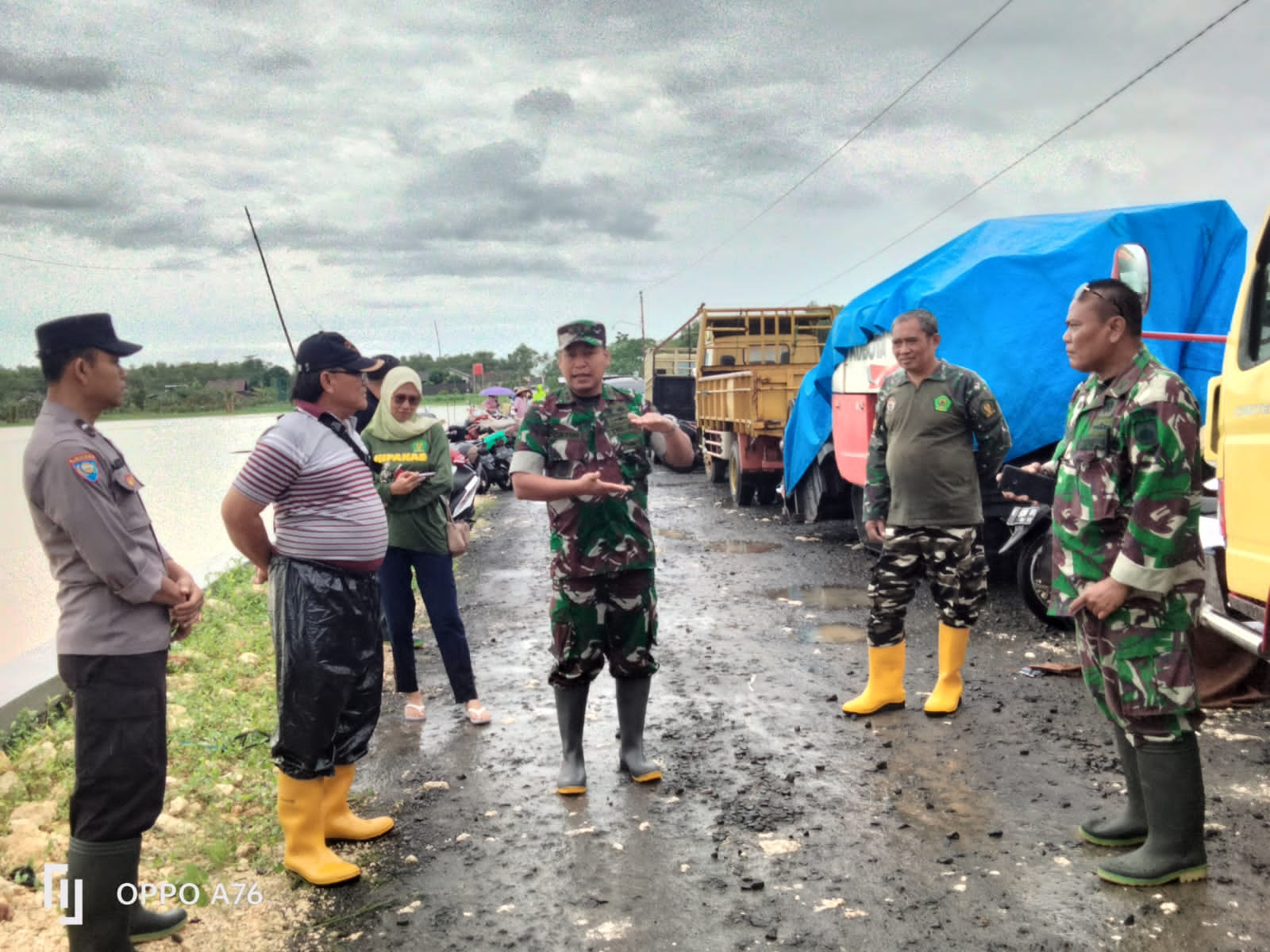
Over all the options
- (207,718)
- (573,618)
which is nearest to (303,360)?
(573,618)

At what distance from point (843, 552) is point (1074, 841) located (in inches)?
262

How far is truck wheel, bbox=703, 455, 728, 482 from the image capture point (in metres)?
17.5

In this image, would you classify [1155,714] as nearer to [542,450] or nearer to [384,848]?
[542,450]

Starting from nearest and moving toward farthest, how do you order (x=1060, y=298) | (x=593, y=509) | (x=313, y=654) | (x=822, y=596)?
(x=313, y=654) < (x=593, y=509) < (x=1060, y=298) < (x=822, y=596)

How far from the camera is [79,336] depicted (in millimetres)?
2801

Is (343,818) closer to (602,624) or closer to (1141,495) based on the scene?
(602,624)

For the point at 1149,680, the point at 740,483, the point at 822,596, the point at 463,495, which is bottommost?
the point at 822,596

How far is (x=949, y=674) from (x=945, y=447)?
1.16 metres

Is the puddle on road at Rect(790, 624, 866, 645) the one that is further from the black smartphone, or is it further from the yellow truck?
the yellow truck

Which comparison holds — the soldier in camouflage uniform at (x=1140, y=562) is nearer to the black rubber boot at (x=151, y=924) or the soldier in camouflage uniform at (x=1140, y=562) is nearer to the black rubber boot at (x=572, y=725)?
the black rubber boot at (x=572, y=725)

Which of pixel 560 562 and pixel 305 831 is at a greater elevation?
pixel 560 562

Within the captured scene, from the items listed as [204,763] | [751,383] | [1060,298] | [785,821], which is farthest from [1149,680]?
[751,383]

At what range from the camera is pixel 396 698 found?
18.6 ft

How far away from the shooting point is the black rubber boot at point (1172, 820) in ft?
10.2
